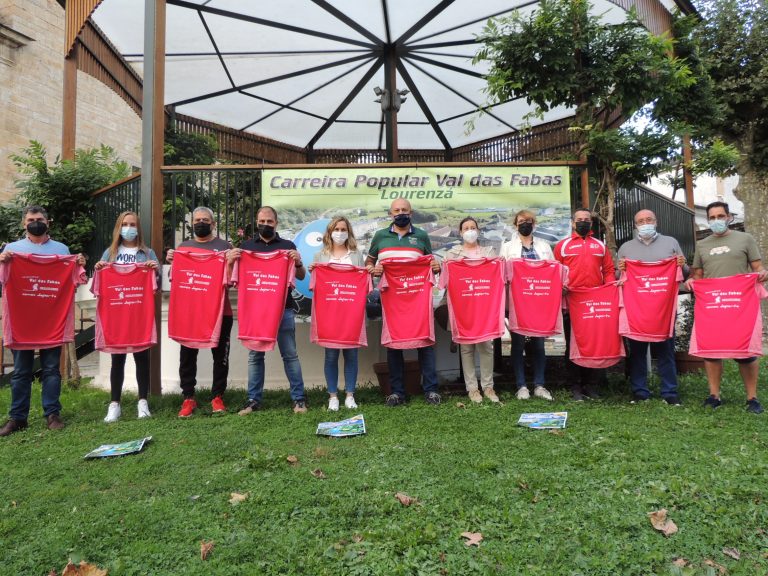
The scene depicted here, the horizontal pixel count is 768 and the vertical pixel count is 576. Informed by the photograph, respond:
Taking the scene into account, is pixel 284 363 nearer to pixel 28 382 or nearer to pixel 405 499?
pixel 28 382

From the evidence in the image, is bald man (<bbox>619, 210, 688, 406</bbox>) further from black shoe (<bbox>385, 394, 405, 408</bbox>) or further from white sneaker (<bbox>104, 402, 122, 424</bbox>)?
white sneaker (<bbox>104, 402, 122, 424</bbox>)

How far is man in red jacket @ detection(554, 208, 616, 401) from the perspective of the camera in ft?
17.5

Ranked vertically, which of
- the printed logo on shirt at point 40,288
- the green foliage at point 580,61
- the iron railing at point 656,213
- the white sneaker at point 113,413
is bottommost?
the white sneaker at point 113,413

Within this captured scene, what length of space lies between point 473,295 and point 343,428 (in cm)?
191

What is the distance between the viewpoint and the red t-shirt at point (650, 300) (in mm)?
5008

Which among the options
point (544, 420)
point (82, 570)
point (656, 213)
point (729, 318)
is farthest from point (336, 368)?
point (656, 213)

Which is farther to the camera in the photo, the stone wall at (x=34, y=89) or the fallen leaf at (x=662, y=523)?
the stone wall at (x=34, y=89)

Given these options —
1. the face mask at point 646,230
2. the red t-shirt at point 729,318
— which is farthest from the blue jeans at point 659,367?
the face mask at point 646,230

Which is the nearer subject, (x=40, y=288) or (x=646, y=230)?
(x=40, y=288)

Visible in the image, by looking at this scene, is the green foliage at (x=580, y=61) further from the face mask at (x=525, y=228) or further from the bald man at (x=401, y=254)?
the bald man at (x=401, y=254)

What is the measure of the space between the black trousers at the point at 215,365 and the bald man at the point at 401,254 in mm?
1573

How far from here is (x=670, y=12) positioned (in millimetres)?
7305

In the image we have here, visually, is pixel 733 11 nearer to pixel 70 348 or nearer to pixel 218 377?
pixel 218 377

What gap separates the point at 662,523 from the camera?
2578mm
